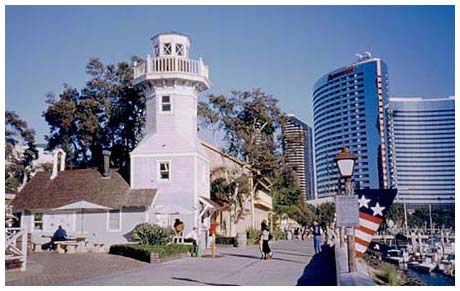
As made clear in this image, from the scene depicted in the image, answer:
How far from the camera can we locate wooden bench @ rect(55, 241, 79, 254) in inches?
569

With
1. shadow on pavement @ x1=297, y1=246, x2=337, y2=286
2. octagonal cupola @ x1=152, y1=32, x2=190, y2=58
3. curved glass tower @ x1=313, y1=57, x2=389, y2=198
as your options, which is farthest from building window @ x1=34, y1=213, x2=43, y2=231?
curved glass tower @ x1=313, y1=57, x2=389, y2=198

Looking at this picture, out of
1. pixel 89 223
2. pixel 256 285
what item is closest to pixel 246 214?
pixel 89 223

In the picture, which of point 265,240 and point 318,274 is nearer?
point 318,274

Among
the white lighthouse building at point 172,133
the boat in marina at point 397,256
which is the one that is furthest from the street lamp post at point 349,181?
the boat in marina at point 397,256

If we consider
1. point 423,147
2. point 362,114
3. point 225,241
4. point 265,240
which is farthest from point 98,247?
point 423,147

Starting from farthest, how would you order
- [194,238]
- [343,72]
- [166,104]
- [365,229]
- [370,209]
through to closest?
[166,104] → [194,238] → [343,72] → [365,229] → [370,209]

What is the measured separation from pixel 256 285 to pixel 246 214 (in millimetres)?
14040

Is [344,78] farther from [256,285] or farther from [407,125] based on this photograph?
[256,285]

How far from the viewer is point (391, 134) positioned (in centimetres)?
1031

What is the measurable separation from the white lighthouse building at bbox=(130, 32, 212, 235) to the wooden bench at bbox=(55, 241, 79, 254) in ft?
8.88

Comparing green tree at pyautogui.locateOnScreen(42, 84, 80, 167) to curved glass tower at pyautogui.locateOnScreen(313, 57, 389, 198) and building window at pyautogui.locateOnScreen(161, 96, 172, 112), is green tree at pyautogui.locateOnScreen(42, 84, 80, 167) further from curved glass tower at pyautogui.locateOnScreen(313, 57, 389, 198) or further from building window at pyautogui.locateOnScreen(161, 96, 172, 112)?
curved glass tower at pyautogui.locateOnScreen(313, 57, 389, 198)

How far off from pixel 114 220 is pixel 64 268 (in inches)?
235

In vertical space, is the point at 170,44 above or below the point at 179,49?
above

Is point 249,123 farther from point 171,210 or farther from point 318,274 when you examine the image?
point 318,274
